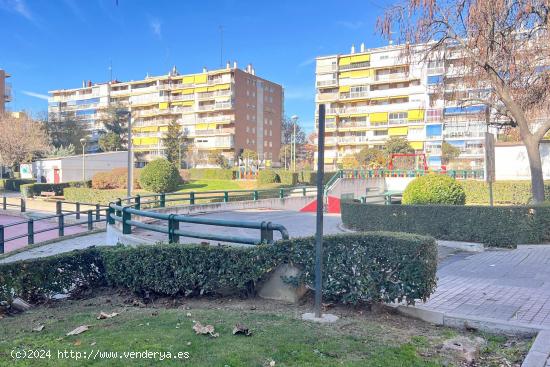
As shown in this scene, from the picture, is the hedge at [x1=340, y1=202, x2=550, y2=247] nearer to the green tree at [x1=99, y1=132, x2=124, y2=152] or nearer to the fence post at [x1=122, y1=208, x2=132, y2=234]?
the fence post at [x1=122, y1=208, x2=132, y2=234]

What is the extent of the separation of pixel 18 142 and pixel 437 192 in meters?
50.2

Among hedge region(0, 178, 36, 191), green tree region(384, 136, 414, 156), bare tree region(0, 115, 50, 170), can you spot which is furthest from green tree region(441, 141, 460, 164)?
bare tree region(0, 115, 50, 170)

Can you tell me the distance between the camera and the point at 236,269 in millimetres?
5441

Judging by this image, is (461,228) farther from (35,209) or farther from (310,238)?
(35,209)

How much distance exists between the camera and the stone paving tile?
17.4ft

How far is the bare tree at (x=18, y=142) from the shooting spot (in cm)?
5124

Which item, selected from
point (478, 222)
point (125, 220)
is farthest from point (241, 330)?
point (478, 222)

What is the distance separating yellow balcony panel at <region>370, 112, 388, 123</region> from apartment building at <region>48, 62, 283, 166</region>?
2128 cm

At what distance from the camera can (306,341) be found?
3.83m

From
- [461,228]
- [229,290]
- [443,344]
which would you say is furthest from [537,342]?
[461,228]

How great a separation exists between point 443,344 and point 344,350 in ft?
3.18

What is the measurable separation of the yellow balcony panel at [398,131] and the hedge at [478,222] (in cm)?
5963

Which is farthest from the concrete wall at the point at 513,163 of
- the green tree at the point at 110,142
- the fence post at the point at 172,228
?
the green tree at the point at 110,142

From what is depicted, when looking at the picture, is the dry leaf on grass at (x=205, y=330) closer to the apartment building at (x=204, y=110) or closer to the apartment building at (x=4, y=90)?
the apartment building at (x=204, y=110)
